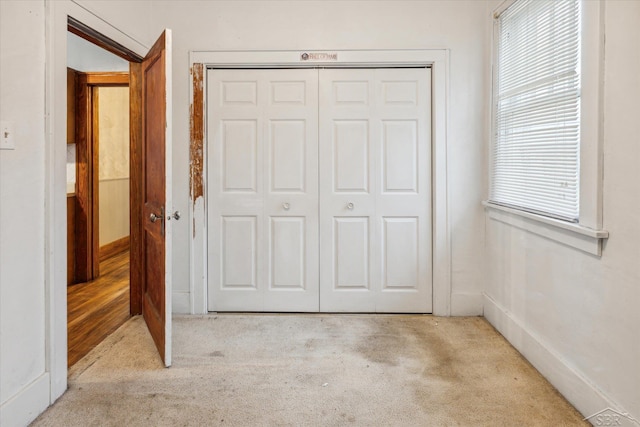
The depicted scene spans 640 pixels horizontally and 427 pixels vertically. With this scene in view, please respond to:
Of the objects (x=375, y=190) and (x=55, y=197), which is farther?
(x=375, y=190)

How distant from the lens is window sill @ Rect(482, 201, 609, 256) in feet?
6.27

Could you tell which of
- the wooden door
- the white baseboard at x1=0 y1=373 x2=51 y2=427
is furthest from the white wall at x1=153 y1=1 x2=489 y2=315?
the white baseboard at x1=0 y1=373 x2=51 y2=427

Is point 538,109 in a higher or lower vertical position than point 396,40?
lower

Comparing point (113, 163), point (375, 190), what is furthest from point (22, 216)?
point (113, 163)

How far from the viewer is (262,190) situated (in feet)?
11.1

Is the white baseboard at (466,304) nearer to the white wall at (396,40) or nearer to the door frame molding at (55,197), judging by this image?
the white wall at (396,40)

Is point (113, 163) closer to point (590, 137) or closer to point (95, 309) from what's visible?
point (95, 309)

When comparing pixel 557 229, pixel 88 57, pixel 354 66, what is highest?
pixel 88 57

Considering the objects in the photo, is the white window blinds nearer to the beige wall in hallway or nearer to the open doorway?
the open doorway

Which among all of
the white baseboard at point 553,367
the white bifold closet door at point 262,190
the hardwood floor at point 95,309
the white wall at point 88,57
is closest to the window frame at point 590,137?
the white baseboard at point 553,367

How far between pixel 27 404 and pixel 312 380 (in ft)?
4.50

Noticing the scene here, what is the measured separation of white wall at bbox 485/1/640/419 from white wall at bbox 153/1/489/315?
87cm

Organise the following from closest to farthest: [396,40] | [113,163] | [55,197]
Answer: [55,197] → [396,40] → [113,163]

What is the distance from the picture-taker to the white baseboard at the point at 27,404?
180cm
